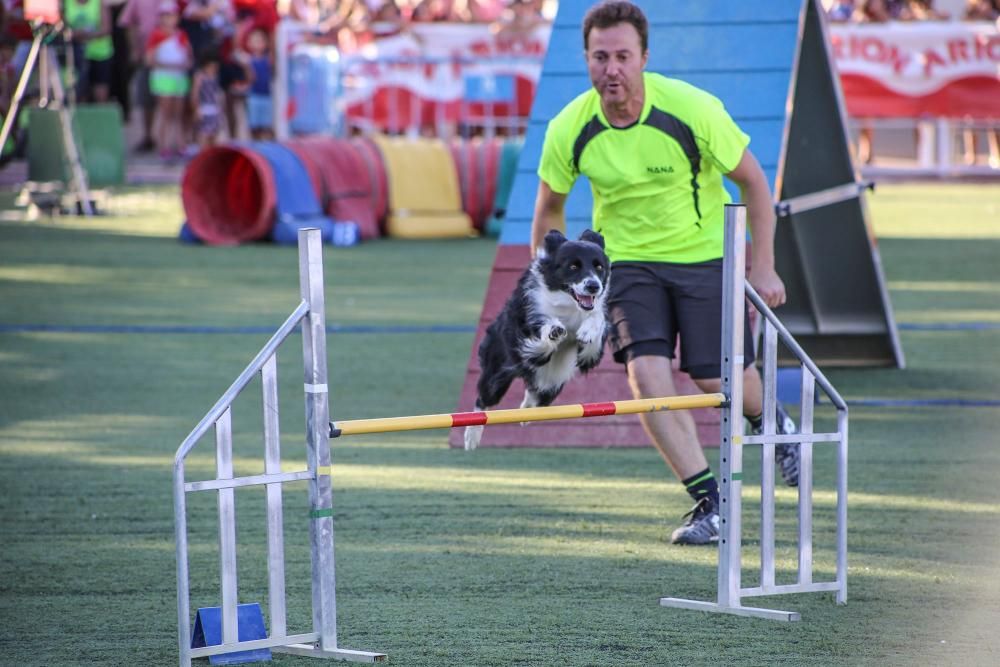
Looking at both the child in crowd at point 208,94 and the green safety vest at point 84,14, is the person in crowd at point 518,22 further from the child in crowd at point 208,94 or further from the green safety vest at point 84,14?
the green safety vest at point 84,14

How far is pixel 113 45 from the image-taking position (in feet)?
73.6

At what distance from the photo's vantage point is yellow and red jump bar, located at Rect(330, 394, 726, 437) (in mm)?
4125

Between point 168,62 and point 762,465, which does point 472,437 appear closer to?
point 762,465

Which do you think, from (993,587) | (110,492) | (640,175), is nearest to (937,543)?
(993,587)

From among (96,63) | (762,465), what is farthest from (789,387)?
(96,63)

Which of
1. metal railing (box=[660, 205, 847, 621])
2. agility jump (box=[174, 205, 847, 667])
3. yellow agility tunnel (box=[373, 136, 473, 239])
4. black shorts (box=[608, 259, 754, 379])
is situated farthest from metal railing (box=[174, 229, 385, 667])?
yellow agility tunnel (box=[373, 136, 473, 239])

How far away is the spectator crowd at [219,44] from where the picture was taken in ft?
65.2

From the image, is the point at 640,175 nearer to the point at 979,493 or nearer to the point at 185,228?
the point at 979,493

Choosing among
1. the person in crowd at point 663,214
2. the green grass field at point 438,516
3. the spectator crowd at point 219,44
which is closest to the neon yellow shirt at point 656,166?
the person in crowd at point 663,214

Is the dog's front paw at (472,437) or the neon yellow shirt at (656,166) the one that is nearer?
the neon yellow shirt at (656,166)

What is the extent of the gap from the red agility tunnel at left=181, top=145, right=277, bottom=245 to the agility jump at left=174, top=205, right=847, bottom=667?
10295mm

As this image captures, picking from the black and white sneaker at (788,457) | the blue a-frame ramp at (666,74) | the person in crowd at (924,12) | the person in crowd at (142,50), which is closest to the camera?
Answer: the black and white sneaker at (788,457)

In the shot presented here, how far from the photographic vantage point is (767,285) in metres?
5.14

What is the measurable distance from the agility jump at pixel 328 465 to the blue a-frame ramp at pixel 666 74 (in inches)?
93.3
